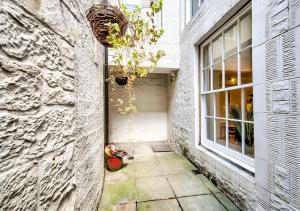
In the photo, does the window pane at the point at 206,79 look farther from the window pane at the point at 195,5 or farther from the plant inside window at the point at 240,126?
the window pane at the point at 195,5

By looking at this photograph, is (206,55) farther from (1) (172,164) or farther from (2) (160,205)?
(2) (160,205)

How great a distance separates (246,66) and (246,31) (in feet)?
1.33

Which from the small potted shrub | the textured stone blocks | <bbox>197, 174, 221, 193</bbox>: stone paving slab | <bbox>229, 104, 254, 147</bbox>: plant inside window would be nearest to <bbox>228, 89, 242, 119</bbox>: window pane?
<bbox>229, 104, 254, 147</bbox>: plant inside window

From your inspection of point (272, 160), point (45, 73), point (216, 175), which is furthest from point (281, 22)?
point (216, 175)

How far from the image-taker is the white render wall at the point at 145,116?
15.2 feet

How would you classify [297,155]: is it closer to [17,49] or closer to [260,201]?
[260,201]

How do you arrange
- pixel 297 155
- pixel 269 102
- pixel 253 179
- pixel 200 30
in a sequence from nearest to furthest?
pixel 297 155
pixel 269 102
pixel 253 179
pixel 200 30

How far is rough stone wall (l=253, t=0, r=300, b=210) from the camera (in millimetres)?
1084

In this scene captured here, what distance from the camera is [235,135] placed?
1.98 meters

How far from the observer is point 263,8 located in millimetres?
1330

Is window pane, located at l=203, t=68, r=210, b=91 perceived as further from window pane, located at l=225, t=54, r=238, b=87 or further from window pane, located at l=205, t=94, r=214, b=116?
window pane, located at l=225, t=54, r=238, b=87

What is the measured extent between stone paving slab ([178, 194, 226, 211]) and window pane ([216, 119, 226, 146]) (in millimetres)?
784

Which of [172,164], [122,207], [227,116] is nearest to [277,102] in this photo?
[227,116]

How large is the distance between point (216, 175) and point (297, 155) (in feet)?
3.98
